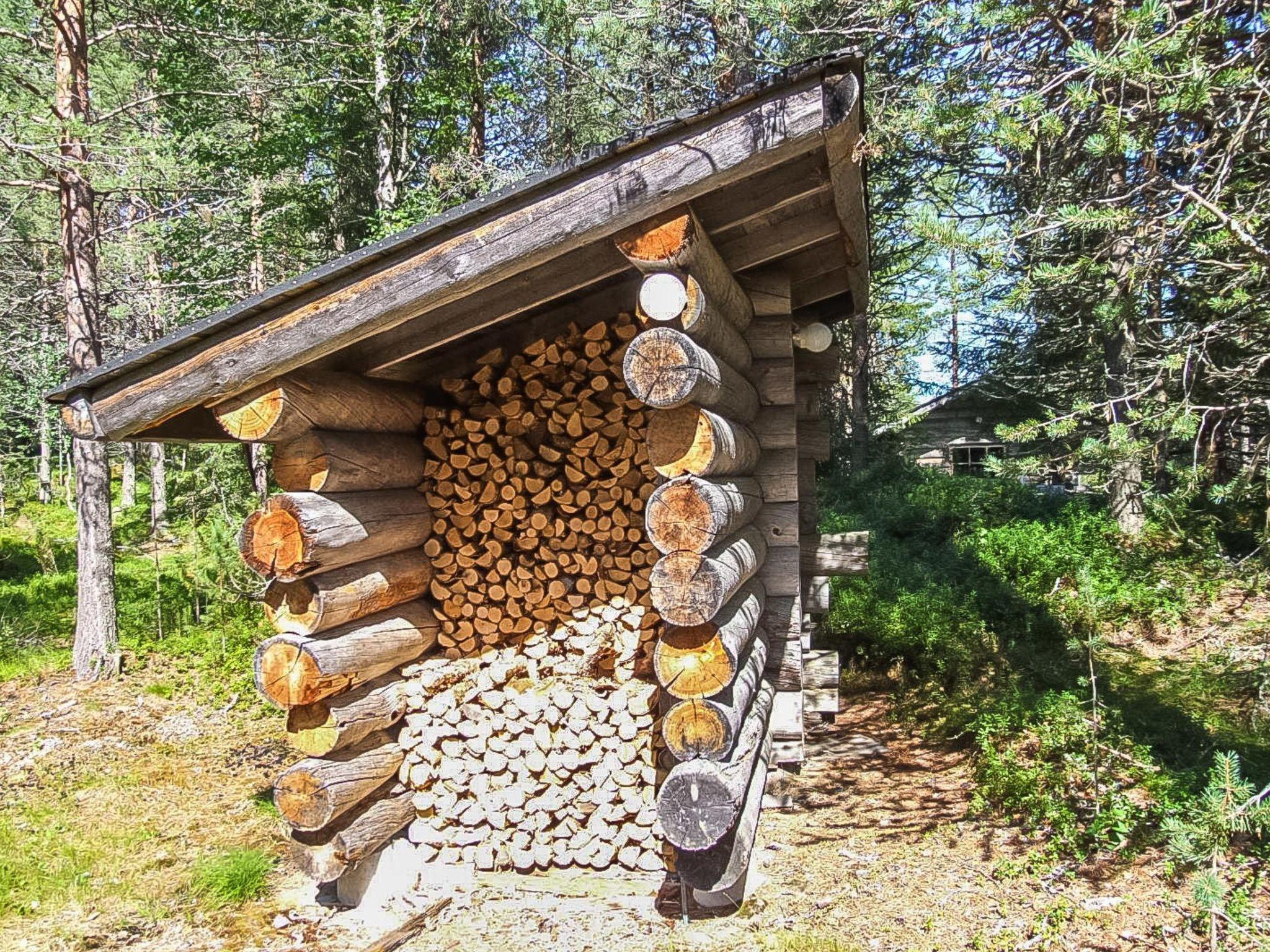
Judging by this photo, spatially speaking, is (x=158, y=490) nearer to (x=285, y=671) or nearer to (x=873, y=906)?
(x=285, y=671)

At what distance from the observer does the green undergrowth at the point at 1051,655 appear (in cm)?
488

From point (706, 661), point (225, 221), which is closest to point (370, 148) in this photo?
point (225, 221)

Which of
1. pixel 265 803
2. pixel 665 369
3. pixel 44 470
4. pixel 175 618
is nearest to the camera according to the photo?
pixel 665 369

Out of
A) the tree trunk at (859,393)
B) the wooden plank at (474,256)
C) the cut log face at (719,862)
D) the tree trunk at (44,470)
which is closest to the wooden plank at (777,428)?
the wooden plank at (474,256)

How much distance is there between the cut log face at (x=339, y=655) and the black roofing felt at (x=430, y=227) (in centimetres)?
143

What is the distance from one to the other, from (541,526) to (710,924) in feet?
7.40

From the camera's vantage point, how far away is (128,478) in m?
21.5

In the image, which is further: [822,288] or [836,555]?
[836,555]

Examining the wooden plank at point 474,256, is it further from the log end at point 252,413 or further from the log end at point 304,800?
the log end at point 304,800

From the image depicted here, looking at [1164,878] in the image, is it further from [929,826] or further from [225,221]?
[225,221]

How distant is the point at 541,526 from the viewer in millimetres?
4578

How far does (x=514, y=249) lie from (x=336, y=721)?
8.24 ft

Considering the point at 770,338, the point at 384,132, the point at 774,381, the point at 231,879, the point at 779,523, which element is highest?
the point at 384,132

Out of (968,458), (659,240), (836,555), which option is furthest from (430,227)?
(968,458)
